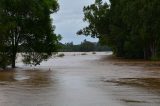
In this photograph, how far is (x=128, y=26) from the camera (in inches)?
3155

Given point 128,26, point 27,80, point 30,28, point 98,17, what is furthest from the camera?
point 98,17

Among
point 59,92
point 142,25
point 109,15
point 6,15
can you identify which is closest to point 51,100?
point 59,92

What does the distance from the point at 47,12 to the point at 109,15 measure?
157ft

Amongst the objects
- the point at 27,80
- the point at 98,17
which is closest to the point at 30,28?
the point at 27,80

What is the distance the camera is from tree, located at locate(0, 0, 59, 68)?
4450 cm

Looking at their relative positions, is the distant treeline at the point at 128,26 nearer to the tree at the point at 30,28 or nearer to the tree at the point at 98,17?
the tree at the point at 98,17

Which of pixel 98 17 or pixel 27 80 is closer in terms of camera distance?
pixel 27 80

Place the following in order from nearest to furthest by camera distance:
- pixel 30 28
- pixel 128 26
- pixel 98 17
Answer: pixel 30 28 < pixel 128 26 < pixel 98 17

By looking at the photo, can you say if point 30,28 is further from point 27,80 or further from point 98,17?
point 98,17

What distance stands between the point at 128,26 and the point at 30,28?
120ft

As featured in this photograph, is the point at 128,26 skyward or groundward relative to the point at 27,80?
skyward

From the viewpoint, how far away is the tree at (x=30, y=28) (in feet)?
146

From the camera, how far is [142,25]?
71562 mm

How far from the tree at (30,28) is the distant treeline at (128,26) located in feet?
74.1
